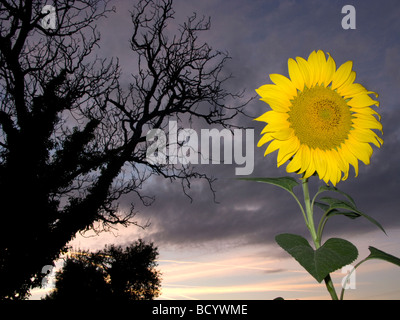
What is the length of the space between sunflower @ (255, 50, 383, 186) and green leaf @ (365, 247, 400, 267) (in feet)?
0.83

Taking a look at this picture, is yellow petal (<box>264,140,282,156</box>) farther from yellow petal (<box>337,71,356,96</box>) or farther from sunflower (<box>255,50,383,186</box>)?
yellow petal (<box>337,71,356,96</box>)

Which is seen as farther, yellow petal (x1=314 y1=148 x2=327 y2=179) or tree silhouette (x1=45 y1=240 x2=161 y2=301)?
tree silhouette (x1=45 y1=240 x2=161 y2=301)

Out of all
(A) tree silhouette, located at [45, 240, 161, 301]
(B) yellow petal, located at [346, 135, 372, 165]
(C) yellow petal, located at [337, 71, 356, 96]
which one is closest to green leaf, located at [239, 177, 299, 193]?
(B) yellow petal, located at [346, 135, 372, 165]

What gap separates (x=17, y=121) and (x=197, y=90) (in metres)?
6.56

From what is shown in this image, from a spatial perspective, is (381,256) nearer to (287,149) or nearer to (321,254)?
(321,254)

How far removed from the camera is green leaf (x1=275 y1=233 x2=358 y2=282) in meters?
0.77

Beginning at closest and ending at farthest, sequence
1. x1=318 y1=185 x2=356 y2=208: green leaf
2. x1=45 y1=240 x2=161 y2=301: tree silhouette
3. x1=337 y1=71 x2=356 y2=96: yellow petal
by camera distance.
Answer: x1=318 y1=185 x2=356 y2=208: green leaf < x1=337 y1=71 x2=356 y2=96: yellow petal < x1=45 y1=240 x2=161 y2=301: tree silhouette

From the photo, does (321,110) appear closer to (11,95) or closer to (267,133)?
(267,133)

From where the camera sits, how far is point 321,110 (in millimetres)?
1138

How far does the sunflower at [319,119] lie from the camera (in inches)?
45.0

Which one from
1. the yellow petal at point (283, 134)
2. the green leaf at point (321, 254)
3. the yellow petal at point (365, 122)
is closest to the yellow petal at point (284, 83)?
the yellow petal at point (283, 134)

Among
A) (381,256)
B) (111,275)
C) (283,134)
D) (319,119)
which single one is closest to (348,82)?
(319,119)

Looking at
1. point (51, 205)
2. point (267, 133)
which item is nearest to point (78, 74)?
point (51, 205)

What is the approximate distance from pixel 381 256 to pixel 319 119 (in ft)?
1.59
